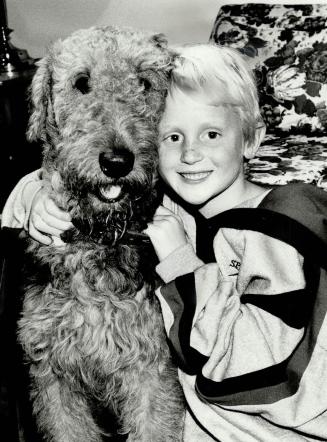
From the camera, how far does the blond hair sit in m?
1.44

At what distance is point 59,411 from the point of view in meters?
1.59

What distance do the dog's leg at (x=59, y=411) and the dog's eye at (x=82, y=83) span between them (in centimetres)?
94

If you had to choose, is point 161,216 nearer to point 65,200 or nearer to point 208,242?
point 208,242

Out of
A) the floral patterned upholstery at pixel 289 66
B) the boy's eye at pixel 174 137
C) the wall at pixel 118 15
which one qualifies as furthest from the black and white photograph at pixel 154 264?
the wall at pixel 118 15

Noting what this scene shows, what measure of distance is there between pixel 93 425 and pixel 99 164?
1.04m

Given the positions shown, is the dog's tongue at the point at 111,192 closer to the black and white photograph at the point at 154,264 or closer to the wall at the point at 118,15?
the black and white photograph at the point at 154,264

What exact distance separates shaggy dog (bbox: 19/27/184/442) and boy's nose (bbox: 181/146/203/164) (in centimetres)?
12

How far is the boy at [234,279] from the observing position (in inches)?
45.8

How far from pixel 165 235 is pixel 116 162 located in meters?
0.34

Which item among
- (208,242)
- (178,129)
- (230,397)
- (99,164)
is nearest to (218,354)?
(230,397)

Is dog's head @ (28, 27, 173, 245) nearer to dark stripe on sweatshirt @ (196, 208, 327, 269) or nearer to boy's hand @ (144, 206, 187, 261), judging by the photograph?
boy's hand @ (144, 206, 187, 261)

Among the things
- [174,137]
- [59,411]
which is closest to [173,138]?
[174,137]

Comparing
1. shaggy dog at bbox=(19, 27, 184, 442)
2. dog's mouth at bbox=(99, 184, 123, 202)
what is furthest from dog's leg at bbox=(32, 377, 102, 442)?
dog's mouth at bbox=(99, 184, 123, 202)

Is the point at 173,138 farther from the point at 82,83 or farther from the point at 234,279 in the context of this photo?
the point at 234,279
